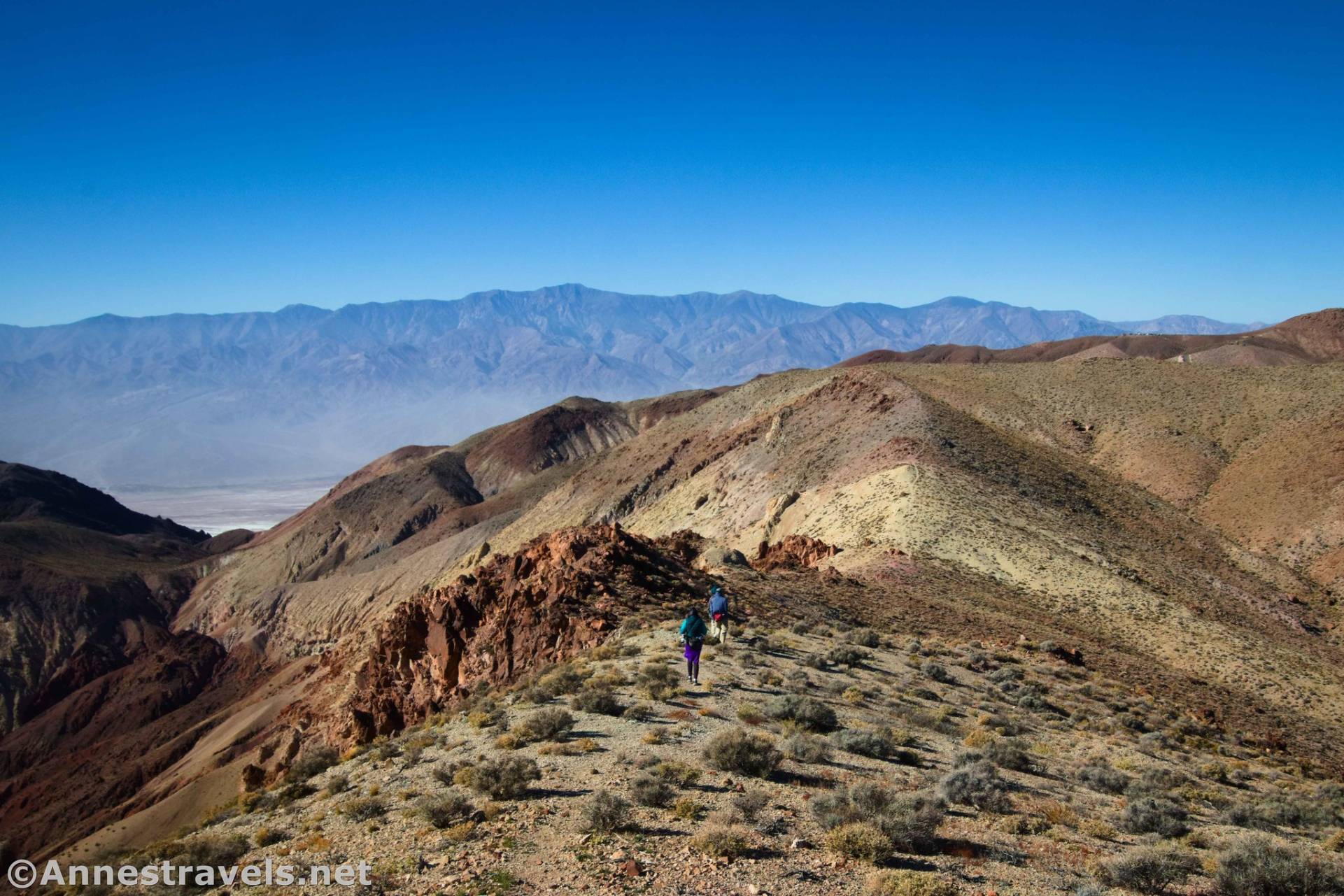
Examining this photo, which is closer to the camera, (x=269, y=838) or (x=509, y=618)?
(x=269, y=838)

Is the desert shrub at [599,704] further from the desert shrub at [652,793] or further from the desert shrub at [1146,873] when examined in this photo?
the desert shrub at [1146,873]

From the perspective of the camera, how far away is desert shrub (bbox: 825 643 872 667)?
17.8 meters

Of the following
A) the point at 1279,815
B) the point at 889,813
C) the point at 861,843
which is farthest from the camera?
the point at 1279,815

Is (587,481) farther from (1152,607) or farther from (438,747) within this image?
(438,747)

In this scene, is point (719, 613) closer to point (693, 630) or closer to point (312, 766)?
point (693, 630)

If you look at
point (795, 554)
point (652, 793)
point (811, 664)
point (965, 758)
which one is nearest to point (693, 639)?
point (811, 664)

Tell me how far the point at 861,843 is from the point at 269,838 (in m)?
7.44

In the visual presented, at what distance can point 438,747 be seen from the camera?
13539 mm

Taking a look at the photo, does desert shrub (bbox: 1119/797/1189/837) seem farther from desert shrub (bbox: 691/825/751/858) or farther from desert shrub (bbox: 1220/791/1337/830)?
desert shrub (bbox: 691/825/751/858)

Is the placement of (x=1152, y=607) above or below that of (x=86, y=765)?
above

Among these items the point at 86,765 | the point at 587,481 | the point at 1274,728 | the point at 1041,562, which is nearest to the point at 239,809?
the point at 1274,728

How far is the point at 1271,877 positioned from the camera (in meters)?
7.93

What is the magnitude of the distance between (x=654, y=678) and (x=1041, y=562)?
22.1 meters

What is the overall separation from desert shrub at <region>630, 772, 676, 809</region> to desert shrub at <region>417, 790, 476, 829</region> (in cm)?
200
